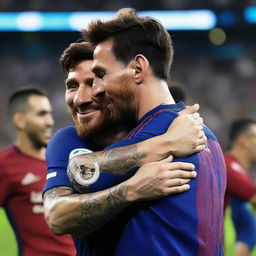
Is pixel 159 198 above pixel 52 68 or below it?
below

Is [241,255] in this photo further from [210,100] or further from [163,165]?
[210,100]

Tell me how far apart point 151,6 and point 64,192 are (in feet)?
56.9

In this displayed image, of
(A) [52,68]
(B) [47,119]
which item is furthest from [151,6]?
(B) [47,119]

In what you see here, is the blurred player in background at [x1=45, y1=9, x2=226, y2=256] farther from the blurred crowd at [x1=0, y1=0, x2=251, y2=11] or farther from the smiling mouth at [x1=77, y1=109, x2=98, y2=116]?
the blurred crowd at [x1=0, y1=0, x2=251, y2=11]

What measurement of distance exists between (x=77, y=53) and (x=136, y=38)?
667 millimetres

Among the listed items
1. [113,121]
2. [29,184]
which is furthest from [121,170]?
[29,184]

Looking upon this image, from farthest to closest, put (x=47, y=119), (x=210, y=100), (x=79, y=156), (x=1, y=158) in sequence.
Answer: (x=210, y=100), (x=47, y=119), (x=1, y=158), (x=79, y=156)

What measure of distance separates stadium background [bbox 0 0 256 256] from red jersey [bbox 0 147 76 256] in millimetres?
12722

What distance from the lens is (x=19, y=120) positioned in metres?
6.44

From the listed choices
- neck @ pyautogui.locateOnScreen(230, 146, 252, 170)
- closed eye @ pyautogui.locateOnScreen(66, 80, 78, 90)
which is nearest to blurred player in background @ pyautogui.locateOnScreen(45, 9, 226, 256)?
closed eye @ pyautogui.locateOnScreen(66, 80, 78, 90)

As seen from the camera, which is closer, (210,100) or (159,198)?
(159,198)

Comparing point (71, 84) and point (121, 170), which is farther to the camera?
point (71, 84)

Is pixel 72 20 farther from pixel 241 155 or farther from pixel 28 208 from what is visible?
pixel 28 208

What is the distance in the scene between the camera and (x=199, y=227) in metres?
2.57
